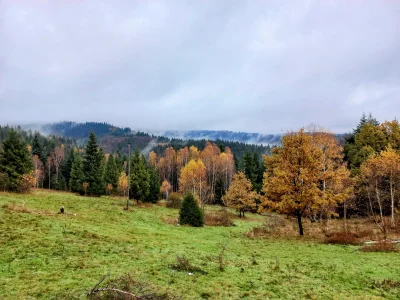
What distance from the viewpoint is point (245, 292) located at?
9984mm

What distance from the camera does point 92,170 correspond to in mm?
59469

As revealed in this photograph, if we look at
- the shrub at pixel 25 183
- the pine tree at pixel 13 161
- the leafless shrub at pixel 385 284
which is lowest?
the leafless shrub at pixel 385 284

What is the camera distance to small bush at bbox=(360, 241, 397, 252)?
61.4 ft

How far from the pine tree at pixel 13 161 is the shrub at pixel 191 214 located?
24.7 meters

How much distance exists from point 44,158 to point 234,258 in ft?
298

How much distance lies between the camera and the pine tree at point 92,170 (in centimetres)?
5934

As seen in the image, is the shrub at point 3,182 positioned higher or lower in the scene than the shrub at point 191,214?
higher

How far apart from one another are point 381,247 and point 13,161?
46.3 metres

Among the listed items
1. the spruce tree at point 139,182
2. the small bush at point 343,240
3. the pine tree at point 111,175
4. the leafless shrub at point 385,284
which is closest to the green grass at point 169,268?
the leafless shrub at point 385,284

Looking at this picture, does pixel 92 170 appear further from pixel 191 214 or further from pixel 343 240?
pixel 343 240

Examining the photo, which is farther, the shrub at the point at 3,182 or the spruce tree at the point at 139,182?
the spruce tree at the point at 139,182

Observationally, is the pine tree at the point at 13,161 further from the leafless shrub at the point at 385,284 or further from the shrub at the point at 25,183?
the leafless shrub at the point at 385,284

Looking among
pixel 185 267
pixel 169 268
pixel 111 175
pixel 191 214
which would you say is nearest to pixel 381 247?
pixel 185 267

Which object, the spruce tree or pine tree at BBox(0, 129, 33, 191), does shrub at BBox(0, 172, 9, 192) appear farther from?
the spruce tree
